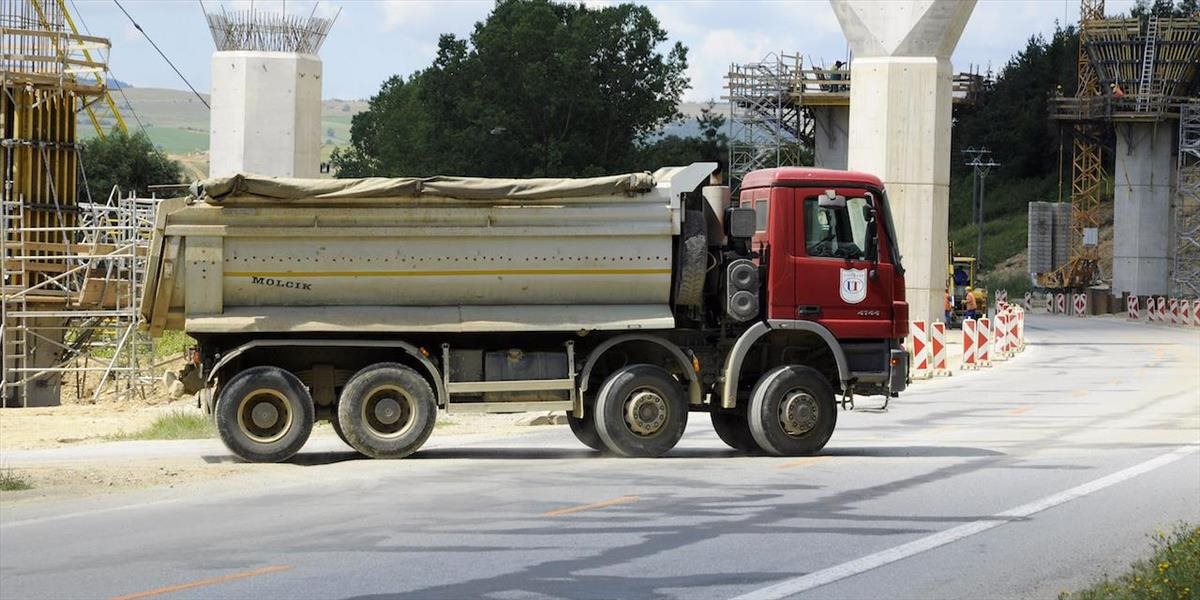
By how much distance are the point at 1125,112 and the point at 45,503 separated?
70.4 meters

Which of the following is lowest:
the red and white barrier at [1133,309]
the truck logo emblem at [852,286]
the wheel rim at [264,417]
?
the wheel rim at [264,417]

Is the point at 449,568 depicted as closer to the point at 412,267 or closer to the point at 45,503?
the point at 45,503

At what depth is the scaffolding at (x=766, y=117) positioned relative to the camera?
77.1 m

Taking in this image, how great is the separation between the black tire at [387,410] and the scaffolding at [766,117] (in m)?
60.1

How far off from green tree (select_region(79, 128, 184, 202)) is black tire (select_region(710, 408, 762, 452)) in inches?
2662

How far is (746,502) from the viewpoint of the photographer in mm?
14219

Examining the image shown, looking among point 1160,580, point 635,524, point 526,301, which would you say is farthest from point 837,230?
point 1160,580

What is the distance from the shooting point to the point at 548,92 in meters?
77.9

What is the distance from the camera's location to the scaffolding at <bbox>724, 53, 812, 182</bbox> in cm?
7712

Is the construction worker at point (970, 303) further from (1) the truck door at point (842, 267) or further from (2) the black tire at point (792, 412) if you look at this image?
(2) the black tire at point (792, 412)

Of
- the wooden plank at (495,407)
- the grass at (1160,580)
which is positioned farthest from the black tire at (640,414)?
the grass at (1160,580)

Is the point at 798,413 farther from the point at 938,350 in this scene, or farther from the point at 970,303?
the point at 970,303

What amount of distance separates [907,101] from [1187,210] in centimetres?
5199

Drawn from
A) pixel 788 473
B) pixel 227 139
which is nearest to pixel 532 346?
pixel 788 473
